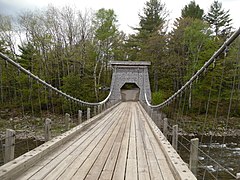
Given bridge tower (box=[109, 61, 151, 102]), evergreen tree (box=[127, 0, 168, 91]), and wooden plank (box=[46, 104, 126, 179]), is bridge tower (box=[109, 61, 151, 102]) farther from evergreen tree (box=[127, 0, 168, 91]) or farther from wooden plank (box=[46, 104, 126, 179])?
wooden plank (box=[46, 104, 126, 179])

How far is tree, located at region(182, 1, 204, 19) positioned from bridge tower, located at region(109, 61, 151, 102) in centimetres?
879

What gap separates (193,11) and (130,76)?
33.8 feet

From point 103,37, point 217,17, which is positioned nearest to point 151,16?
point 217,17

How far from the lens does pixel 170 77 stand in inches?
930

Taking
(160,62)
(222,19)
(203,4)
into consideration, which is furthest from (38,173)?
(203,4)

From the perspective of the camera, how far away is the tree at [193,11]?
2528cm

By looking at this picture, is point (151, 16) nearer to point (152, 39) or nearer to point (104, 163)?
point (152, 39)

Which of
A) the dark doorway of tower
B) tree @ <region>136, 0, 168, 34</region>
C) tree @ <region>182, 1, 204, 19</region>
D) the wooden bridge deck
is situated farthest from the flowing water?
tree @ <region>136, 0, 168, 34</region>

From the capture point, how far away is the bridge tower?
765 inches

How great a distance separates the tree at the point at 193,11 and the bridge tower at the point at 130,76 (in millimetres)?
8794

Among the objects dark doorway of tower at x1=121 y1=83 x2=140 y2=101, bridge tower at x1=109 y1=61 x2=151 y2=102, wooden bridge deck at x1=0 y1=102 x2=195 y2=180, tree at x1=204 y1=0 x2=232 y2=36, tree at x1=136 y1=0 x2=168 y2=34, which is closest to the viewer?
wooden bridge deck at x1=0 y1=102 x2=195 y2=180

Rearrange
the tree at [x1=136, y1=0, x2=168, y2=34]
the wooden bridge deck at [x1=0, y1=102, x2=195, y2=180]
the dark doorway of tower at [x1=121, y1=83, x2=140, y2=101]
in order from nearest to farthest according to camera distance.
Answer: the wooden bridge deck at [x1=0, y1=102, x2=195, y2=180]
the dark doorway of tower at [x1=121, y1=83, x2=140, y2=101]
the tree at [x1=136, y1=0, x2=168, y2=34]

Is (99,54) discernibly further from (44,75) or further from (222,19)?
(222,19)

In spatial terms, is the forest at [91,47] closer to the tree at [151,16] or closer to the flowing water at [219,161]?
the tree at [151,16]
